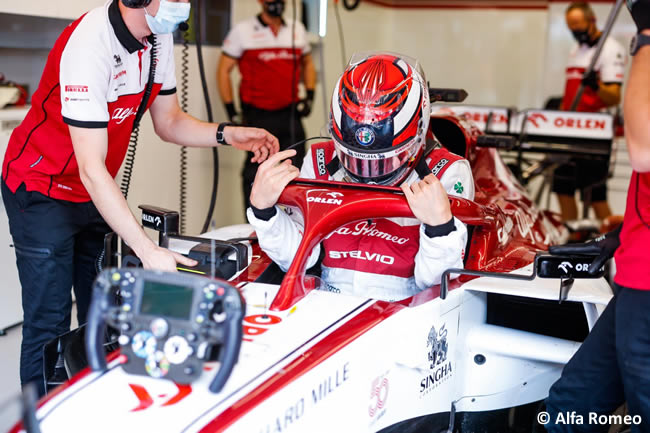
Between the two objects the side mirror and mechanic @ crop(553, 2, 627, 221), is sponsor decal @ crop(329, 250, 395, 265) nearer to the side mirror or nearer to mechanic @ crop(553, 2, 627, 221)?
the side mirror

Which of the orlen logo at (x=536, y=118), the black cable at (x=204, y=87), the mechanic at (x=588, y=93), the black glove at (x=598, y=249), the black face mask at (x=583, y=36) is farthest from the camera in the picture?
the black face mask at (x=583, y=36)

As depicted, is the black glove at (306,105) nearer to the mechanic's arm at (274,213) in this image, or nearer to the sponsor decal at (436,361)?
the mechanic's arm at (274,213)

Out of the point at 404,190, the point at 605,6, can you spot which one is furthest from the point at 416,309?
the point at 605,6

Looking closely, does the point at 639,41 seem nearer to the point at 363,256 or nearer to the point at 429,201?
the point at 429,201

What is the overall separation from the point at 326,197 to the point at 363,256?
0.99 feet

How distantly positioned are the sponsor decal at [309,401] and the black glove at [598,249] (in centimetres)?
69

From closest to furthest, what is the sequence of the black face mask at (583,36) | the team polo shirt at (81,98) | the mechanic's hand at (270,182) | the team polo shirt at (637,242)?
1. the team polo shirt at (637,242)
2. the team polo shirt at (81,98)
3. the mechanic's hand at (270,182)
4. the black face mask at (583,36)

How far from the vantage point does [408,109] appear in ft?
8.36

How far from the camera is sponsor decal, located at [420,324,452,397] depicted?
2269 millimetres

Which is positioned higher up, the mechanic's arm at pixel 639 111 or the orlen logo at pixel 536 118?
the mechanic's arm at pixel 639 111

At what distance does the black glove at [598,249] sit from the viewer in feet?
6.79

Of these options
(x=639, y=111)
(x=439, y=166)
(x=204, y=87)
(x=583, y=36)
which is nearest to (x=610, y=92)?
(x=583, y=36)

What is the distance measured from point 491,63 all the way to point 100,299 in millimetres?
10424

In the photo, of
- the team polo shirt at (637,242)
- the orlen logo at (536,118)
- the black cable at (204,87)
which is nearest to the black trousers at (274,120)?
the orlen logo at (536,118)
